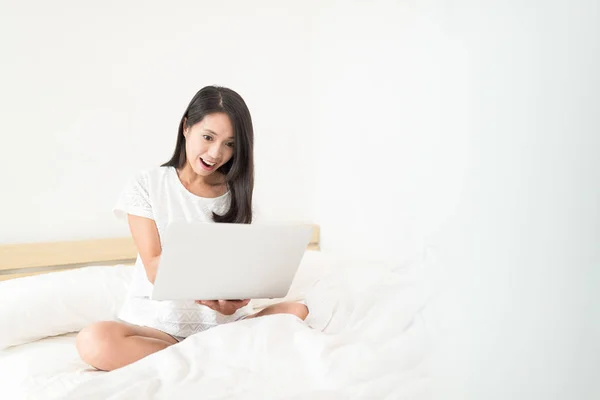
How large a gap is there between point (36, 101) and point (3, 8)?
296 mm

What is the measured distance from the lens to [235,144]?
153 cm

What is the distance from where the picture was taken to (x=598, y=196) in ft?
2.88

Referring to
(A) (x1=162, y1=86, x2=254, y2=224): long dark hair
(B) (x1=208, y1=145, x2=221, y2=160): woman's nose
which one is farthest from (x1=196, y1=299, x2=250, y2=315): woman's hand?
(B) (x1=208, y1=145, x2=221, y2=160): woman's nose

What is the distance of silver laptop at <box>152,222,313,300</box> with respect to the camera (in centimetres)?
120

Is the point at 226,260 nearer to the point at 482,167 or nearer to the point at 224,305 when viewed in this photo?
→ the point at 224,305

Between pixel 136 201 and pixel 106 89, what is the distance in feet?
2.42

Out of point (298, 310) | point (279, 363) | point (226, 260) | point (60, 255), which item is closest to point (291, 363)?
point (279, 363)

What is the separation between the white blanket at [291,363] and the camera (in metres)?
0.99

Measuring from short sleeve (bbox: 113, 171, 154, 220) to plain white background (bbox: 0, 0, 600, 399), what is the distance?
611 mm

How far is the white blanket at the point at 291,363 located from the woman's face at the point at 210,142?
44cm

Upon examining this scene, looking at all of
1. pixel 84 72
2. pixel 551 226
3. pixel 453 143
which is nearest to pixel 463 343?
pixel 551 226

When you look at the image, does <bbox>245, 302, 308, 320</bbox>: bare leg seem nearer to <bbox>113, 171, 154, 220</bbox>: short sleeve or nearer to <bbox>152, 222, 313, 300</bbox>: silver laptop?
<bbox>152, 222, 313, 300</bbox>: silver laptop

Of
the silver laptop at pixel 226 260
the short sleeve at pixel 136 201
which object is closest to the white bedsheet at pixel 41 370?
the silver laptop at pixel 226 260

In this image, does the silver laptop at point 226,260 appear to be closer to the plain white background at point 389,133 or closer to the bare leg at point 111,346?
the bare leg at point 111,346
